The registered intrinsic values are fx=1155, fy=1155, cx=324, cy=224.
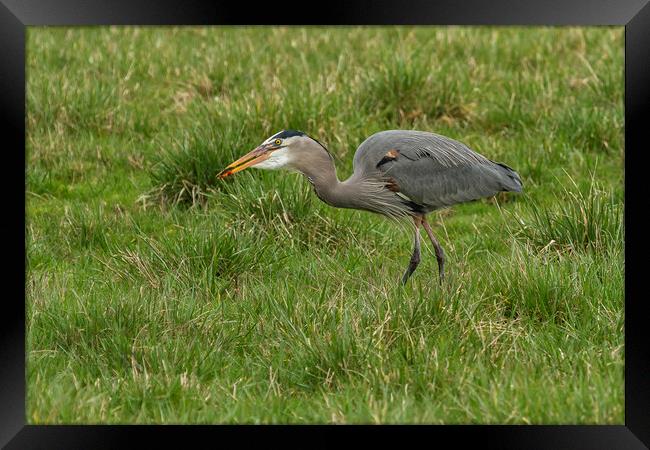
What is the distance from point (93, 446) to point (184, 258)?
2288 millimetres

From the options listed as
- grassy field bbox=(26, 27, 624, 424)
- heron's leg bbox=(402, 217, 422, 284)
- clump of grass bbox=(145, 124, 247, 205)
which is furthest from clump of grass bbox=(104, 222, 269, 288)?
clump of grass bbox=(145, 124, 247, 205)

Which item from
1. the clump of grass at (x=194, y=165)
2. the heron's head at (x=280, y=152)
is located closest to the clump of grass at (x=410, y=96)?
the clump of grass at (x=194, y=165)

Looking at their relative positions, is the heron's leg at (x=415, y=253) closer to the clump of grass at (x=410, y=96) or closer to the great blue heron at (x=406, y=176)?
the great blue heron at (x=406, y=176)

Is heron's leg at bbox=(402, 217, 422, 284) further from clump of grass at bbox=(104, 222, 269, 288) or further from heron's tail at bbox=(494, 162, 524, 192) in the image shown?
clump of grass at bbox=(104, 222, 269, 288)

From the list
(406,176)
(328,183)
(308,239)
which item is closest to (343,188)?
(328,183)

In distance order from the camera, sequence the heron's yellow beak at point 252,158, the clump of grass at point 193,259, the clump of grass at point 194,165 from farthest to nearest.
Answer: the clump of grass at point 194,165, the clump of grass at point 193,259, the heron's yellow beak at point 252,158

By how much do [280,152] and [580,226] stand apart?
1.98 m

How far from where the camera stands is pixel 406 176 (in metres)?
7.68

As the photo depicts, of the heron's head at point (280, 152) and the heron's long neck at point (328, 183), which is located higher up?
the heron's head at point (280, 152)

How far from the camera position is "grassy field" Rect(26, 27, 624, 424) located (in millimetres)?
5719

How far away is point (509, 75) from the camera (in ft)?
34.8

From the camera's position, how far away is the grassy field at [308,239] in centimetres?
572

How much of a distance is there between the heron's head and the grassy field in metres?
0.56
